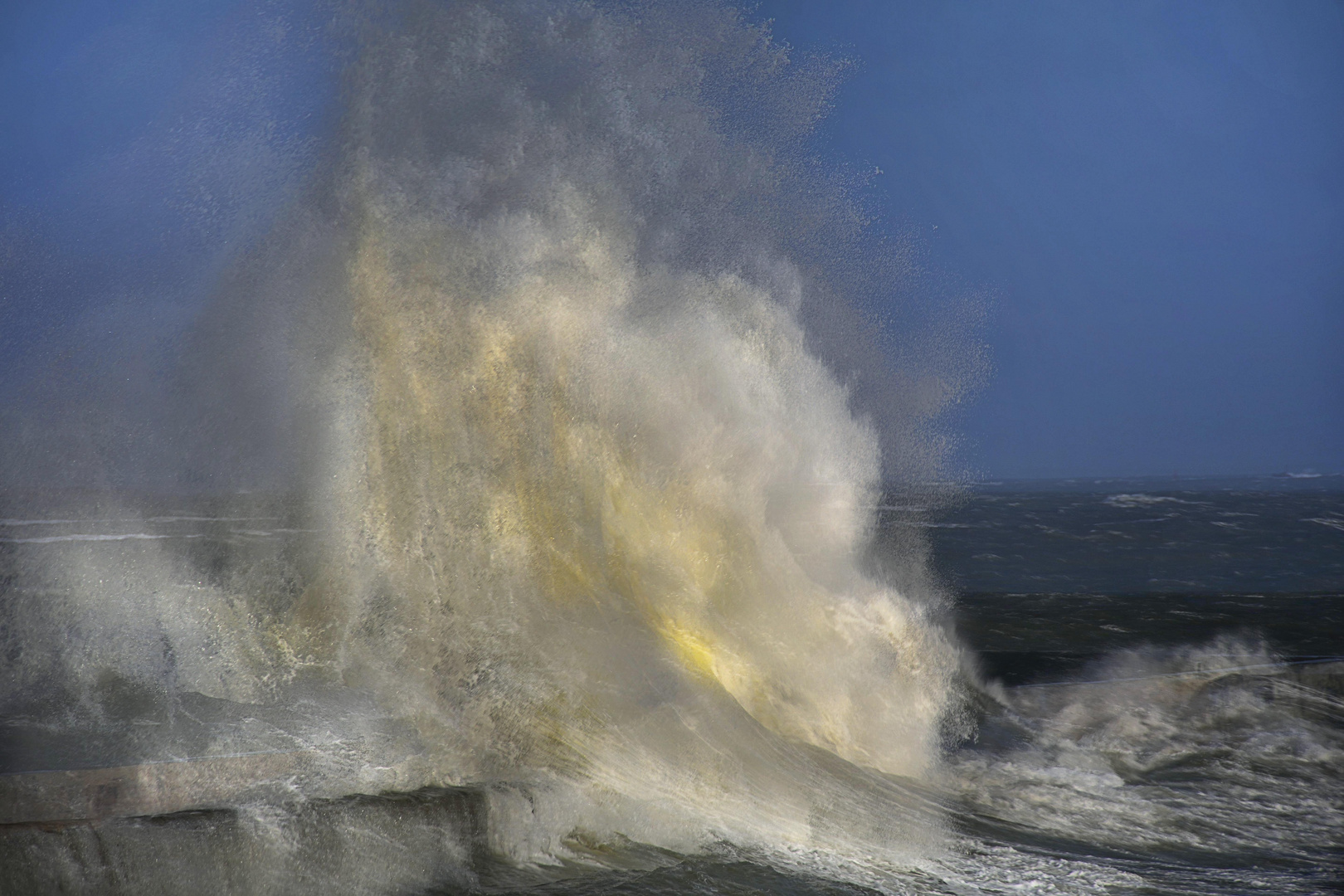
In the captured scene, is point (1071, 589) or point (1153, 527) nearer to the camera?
point (1071, 589)

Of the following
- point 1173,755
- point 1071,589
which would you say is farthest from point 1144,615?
point 1173,755

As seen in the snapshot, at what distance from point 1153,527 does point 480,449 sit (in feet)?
106

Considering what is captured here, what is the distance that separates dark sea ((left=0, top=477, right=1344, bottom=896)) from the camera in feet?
12.9

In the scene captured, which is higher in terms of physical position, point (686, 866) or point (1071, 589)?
point (1071, 589)

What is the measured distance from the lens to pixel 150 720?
16.0ft

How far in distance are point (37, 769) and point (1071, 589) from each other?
16583 mm

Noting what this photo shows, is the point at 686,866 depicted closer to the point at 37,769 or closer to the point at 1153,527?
the point at 37,769

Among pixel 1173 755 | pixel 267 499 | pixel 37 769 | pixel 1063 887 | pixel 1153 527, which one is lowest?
pixel 37 769

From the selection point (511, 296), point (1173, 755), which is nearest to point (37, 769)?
point (511, 296)

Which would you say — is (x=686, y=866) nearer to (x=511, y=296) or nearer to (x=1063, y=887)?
(x=1063, y=887)

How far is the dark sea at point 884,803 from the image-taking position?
12.9 feet

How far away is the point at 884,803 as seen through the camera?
16.7ft

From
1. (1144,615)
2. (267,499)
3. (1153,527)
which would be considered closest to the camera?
(1144,615)

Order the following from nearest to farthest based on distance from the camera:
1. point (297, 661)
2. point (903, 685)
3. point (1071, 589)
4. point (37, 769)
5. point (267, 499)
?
point (37, 769)
point (297, 661)
point (903, 685)
point (1071, 589)
point (267, 499)
